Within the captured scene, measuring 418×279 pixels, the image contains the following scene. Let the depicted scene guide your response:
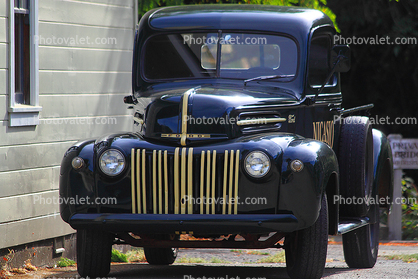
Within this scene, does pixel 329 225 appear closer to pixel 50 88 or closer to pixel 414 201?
pixel 50 88

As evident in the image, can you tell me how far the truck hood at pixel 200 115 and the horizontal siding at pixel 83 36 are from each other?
85.2 inches

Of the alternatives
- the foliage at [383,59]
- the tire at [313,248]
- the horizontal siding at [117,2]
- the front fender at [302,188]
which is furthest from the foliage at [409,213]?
the front fender at [302,188]

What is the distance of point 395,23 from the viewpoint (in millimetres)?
12711

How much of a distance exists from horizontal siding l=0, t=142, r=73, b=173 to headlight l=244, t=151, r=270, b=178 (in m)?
2.72

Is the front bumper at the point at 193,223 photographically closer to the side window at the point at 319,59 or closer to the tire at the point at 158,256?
the side window at the point at 319,59

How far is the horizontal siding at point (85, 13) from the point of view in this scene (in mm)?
7170

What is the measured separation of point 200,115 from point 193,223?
0.88m

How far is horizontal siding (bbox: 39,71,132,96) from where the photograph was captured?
7.16m

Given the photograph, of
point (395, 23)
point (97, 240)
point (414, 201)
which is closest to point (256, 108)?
point (97, 240)

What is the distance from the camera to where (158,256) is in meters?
7.16

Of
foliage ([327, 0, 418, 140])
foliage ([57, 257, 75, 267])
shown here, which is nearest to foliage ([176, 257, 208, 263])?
foliage ([57, 257, 75, 267])

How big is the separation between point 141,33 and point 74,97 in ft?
4.61

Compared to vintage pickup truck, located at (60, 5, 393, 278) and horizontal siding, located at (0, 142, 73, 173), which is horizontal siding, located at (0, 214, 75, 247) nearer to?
horizontal siding, located at (0, 142, 73, 173)

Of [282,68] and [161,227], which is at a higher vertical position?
[282,68]
